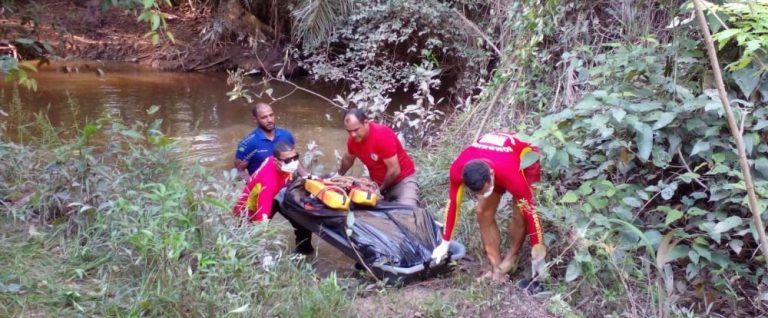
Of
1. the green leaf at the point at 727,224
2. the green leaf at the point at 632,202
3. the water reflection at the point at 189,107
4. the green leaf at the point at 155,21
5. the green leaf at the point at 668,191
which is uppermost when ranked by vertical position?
the green leaf at the point at 155,21

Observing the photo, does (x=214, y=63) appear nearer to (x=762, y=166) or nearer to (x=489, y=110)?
(x=489, y=110)

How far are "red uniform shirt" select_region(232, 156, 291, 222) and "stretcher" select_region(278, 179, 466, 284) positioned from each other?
0.19 meters

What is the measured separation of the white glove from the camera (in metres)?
4.18

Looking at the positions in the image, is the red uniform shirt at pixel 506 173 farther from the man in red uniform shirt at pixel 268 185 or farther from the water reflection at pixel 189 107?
the water reflection at pixel 189 107

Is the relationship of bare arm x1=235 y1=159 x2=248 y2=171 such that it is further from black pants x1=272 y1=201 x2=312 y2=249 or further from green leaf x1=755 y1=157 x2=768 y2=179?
green leaf x1=755 y1=157 x2=768 y2=179

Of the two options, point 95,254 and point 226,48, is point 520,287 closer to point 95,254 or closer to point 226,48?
point 95,254

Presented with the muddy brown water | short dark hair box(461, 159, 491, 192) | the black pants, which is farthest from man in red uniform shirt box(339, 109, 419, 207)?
short dark hair box(461, 159, 491, 192)

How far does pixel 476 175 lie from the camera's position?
3912mm

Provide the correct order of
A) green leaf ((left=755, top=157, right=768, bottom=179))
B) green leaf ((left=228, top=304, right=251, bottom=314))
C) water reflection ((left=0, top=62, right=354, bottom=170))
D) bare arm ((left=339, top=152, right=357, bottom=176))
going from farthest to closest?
water reflection ((left=0, top=62, right=354, bottom=170)), bare arm ((left=339, top=152, right=357, bottom=176)), green leaf ((left=755, top=157, right=768, bottom=179)), green leaf ((left=228, top=304, right=251, bottom=314))

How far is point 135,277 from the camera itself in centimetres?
352

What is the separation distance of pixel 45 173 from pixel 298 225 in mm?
1772

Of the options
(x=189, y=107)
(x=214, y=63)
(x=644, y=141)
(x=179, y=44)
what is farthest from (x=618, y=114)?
(x=179, y=44)

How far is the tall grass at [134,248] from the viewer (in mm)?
3285

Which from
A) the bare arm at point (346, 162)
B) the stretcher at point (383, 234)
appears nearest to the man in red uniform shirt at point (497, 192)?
the stretcher at point (383, 234)
